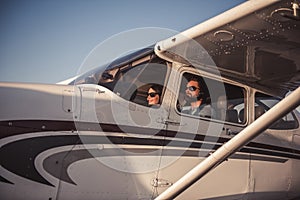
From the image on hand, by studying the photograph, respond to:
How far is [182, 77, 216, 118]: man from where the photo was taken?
191 inches

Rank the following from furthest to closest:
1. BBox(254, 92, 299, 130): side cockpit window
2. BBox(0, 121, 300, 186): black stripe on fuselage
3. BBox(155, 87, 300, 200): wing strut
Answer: BBox(254, 92, 299, 130): side cockpit window, BBox(0, 121, 300, 186): black stripe on fuselage, BBox(155, 87, 300, 200): wing strut

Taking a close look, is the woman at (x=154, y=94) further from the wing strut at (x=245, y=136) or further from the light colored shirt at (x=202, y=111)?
the wing strut at (x=245, y=136)

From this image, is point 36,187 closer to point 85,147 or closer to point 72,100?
point 85,147

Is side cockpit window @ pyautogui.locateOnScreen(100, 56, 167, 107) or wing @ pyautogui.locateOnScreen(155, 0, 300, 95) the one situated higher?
wing @ pyautogui.locateOnScreen(155, 0, 300, 95)

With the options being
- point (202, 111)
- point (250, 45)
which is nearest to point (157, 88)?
point (202, 111)

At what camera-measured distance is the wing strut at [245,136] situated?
3457 millimetres

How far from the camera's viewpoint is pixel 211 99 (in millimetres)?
5047

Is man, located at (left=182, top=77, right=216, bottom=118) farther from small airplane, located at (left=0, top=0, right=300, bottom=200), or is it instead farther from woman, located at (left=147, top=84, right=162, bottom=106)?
woman, located at (left=147, top=84, right=162, bottom=106)

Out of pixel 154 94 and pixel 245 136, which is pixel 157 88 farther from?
pixel 245 136

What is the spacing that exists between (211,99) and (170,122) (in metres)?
0.77

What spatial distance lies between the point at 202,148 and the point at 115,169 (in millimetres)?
1145

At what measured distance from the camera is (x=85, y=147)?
4141 millimetres

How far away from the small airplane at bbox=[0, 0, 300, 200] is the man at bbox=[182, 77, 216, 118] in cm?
4

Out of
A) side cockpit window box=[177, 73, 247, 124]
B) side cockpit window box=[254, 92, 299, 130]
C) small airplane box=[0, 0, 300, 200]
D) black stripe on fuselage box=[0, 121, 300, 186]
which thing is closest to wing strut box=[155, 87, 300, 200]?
small airplane box=[0, 0, 300, 200]
